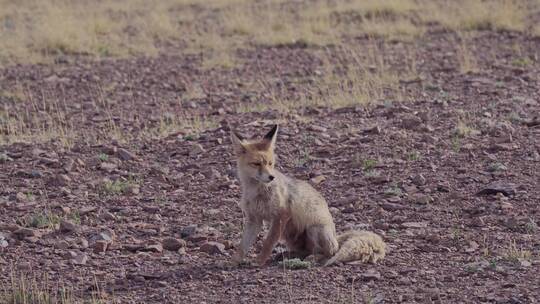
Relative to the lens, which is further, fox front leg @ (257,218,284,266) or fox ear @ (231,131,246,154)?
fox ear @ (231,131,246,154)

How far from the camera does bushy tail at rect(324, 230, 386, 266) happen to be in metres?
7.90

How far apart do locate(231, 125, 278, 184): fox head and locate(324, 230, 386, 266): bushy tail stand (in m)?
0.79

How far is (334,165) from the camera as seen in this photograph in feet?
36.7

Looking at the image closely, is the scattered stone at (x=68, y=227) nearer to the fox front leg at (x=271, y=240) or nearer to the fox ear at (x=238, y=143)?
the fox ear at (x=238, y=143)

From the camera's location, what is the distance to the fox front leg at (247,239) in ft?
26.2

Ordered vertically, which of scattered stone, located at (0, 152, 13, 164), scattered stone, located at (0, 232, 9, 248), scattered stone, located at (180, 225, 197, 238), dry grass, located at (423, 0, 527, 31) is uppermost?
scattered stone, located at (0, 232, 9, 248)

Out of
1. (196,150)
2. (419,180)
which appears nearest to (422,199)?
(419,180)

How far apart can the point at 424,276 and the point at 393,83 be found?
832 cm

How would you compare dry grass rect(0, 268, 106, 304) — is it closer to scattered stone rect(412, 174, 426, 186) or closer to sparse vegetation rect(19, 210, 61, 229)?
sparse vegetation rect(19, 210, 61, 229)

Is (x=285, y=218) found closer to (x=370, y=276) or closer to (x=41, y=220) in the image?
(x=370, y=276)

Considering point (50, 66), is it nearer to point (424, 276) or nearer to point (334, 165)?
point (334, 165)

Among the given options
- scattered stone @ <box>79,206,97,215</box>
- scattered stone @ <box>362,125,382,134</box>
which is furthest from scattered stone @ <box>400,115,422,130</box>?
scattered stone @ <box>79,206,97,215</box>

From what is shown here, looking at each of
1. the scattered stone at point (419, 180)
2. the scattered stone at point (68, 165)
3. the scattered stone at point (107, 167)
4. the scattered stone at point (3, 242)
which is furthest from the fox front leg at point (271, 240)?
the scattered stone at point (68, 165)

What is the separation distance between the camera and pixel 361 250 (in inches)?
312
